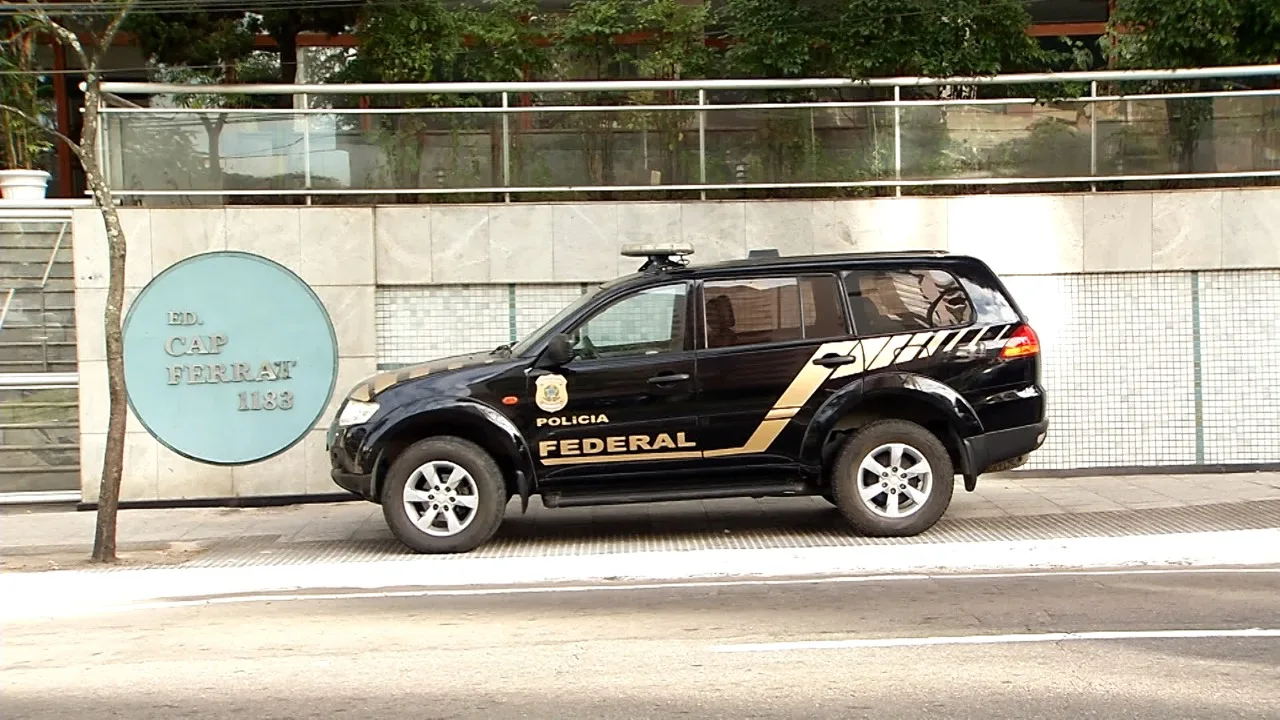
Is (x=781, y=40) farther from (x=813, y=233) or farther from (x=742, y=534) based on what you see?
(x=742, y=534)

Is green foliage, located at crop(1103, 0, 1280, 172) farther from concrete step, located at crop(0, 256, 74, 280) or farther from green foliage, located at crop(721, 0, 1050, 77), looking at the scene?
concrete step, located at crop(0, 256, 74, 280)

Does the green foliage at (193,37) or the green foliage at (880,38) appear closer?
the green foliage at (880,38)

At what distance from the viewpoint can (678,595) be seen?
7766 millimetres

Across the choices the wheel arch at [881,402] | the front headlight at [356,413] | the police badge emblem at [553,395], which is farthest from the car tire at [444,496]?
the wheel arch at [881,402]

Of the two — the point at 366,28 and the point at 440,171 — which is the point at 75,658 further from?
the point at 366,28

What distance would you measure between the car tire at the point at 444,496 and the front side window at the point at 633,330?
113 centimetres

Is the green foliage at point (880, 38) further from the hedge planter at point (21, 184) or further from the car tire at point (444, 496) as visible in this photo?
the hedge planter at point (21, 184)

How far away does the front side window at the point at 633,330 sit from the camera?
908 centimetres

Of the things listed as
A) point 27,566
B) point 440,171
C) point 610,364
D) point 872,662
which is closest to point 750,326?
point 610,364

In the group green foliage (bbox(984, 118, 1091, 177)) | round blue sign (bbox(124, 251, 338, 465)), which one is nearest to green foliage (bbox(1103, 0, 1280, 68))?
green foliage (bbox(984, 118, 1091, 177))

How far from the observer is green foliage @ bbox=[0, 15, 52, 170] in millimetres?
13825

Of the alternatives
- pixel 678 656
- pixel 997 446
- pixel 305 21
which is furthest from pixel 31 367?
pixel 997 446

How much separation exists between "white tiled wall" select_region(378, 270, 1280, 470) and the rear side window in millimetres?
3273

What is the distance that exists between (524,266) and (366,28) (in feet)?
14.3
